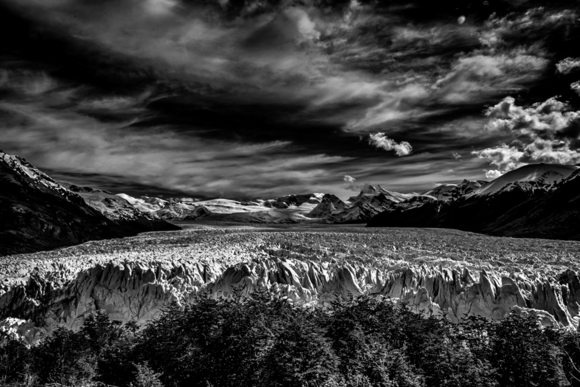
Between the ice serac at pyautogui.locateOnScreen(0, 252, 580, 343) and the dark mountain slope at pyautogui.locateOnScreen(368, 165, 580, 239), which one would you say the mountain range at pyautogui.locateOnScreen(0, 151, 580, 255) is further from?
the ice serac at pyautogui.locateOnScreen(0, 252, 580, 343)

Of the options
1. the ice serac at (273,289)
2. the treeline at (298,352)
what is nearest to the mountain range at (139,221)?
the ice serac at (273,289)

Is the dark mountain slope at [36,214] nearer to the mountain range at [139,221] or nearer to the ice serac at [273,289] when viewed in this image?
the mountain range at [139,221]

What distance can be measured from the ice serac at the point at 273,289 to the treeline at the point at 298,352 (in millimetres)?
3428

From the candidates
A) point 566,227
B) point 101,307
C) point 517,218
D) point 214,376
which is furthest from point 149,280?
point 517,218

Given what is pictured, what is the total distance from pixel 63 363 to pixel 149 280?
714 centimetres

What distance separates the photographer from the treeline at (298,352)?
43.7 feet

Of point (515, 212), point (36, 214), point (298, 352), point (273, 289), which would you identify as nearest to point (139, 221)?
point (36, 214)

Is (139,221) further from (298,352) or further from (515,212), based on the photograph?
(298,352)

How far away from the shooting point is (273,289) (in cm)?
2028

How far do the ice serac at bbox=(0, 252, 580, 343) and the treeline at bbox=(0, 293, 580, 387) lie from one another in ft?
11.2

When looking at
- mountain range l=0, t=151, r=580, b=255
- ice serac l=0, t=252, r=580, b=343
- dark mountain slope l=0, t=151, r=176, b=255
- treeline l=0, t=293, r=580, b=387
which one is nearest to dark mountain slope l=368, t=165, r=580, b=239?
mountain range l=0, t=151, r=580, b=255

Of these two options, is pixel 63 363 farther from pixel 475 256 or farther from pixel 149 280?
pixel 475 256

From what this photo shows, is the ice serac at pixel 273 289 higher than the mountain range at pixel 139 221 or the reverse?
the reverse

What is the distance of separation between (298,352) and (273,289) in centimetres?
714
